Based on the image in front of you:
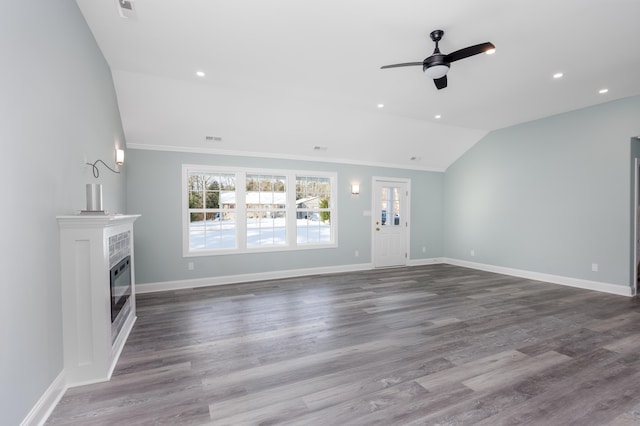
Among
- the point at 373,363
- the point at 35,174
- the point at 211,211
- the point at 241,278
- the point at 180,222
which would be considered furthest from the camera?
the point at 241,278

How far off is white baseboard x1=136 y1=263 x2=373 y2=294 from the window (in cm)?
49

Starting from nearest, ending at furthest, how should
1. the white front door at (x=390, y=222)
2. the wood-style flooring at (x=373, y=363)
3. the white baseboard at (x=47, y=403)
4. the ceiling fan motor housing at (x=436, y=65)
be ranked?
the white baseboard at (x=47, y=403), the wood-style flooring at (x=373, y=363), the ceiling fan motor housing at (x=436, y=65), the white front door at (x=390, y=222)

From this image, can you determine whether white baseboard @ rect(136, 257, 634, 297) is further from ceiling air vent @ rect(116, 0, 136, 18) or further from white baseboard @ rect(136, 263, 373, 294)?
ceiling air vent @ rect(116, 0, 136, 18)

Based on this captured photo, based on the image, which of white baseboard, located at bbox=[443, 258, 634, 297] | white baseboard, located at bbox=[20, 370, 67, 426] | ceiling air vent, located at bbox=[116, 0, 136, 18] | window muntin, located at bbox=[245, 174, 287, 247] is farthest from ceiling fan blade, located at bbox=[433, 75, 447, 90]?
white baseboard, located at bbox=[443, 258, 634, 297]

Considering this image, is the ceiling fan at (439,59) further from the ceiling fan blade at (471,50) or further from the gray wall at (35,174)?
the gray wall at (35,174)

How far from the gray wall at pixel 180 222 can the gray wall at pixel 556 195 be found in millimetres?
1471

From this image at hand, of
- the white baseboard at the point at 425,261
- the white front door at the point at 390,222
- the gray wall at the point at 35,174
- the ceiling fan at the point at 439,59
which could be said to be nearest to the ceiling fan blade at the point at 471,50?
the ceiling fan at the point at 439,59

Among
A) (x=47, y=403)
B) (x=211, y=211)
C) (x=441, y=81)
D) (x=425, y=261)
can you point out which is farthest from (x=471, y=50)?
(x=425, y=261)

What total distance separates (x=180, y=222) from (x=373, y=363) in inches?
164

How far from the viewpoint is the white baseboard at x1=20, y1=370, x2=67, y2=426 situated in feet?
5.92

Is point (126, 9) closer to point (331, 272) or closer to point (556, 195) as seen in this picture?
point (331, 272)

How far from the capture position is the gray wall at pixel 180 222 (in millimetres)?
5043

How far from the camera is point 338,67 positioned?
357 cm

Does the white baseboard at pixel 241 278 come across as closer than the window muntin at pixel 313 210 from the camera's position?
Yes
